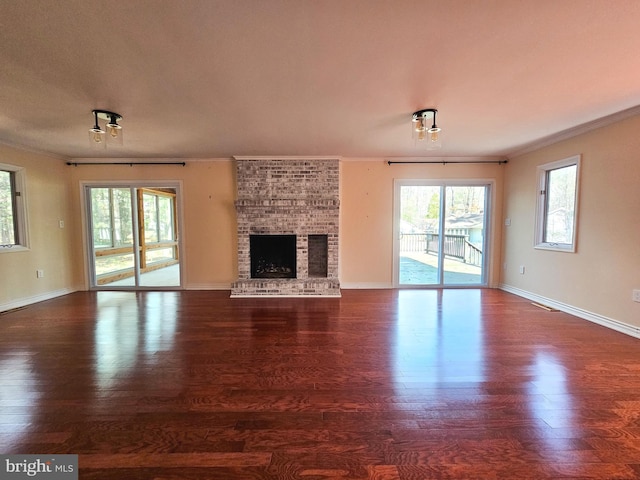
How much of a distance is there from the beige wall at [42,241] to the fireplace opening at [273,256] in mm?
3376

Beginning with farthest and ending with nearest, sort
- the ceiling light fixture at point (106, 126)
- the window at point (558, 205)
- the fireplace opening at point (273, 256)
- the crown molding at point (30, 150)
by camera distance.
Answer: the fireplace opening at point (273, 256) → the crown molding at point (30, 150) → the window at point (558, 205) → the ceiling light fixture at point (106, 126)

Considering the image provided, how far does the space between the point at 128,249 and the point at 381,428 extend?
5547 millimetres

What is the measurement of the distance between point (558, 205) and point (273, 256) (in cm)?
466

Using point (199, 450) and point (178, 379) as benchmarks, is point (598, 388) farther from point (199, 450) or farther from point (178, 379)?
point (178, 379)

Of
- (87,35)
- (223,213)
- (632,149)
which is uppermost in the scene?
(87,35)

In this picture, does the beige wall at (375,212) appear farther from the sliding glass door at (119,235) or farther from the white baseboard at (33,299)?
the white baseboard at (33,299)

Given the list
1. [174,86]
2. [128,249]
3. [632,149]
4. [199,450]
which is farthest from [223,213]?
[632,149]

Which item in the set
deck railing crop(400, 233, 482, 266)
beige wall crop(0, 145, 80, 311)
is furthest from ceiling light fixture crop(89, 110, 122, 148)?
deck railing crop(400, 233, 482, 266)

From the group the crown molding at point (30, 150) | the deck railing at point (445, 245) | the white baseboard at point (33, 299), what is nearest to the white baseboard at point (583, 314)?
the deck railing at point (445, 245)

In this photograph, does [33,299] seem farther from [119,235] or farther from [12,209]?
[119,235]

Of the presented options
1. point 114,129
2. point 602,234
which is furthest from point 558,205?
point 114,129

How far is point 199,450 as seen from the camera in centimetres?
147

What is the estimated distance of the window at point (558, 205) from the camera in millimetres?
3678

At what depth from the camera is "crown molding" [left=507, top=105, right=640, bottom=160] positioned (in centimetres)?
294
